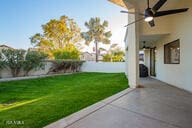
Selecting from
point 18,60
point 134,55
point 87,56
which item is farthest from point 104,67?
point 87,56

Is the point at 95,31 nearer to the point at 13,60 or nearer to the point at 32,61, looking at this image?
the point at 32,61

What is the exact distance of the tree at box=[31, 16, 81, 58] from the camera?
21423 millimetres

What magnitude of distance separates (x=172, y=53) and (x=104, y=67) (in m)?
10.6

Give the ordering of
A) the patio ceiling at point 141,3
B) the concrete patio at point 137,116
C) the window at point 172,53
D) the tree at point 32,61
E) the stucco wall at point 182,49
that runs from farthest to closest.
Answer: the tree at point 32,61 < the window at point 172,53 < the patio ceiling at point 141,3 < the stucco wall at point 182,49 < the concrete patio at point 137,116

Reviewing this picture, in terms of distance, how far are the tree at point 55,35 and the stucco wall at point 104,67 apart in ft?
19.7

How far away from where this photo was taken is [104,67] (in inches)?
693

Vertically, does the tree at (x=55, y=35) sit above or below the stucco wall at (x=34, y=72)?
above

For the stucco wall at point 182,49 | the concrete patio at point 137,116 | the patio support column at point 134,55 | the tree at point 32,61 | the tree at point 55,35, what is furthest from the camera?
the tree at point 55,35

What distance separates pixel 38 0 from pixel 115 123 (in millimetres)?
12835

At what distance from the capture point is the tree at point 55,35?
21423 millimetres

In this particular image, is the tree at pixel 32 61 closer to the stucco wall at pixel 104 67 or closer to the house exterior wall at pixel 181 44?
the stucco wall at pixel 104 67

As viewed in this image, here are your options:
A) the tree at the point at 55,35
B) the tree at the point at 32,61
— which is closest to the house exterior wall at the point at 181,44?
the tree at the point at 32,61

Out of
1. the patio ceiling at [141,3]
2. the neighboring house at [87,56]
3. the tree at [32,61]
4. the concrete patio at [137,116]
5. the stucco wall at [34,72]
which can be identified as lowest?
the concrete patio at [137,116]

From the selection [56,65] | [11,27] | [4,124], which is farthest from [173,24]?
[11,27]
